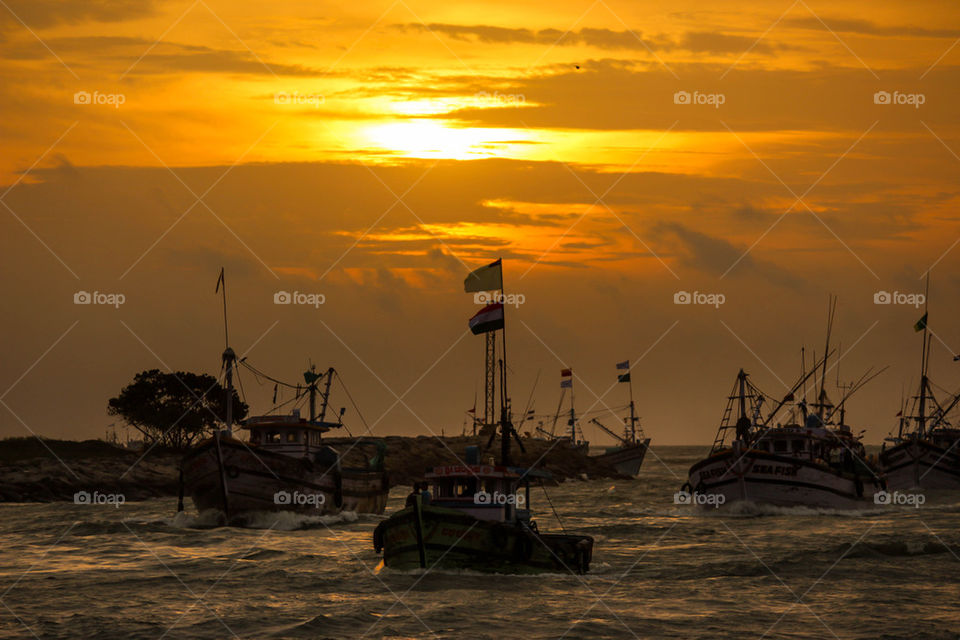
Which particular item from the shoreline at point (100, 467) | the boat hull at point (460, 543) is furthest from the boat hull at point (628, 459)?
the boat hull at point (460, 543)

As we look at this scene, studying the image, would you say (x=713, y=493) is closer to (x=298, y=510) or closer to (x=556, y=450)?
(x=298, y=510)

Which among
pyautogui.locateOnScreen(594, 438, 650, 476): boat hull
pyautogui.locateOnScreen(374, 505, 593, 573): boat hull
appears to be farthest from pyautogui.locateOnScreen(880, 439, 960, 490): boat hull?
pyautogui.locateOnScreen(374, 505, 593, 573): boat hull

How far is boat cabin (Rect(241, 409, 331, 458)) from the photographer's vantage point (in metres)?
56.4

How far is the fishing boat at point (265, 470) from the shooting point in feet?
177

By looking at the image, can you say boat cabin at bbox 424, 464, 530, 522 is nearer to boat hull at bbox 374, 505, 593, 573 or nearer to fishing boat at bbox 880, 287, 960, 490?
boat hull at bbox 374, 505, 593, 573

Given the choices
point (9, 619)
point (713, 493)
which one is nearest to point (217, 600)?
point (9, 619)

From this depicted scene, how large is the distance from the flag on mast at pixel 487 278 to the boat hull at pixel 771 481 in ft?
91.7

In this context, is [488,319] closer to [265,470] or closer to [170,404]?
[265,470]

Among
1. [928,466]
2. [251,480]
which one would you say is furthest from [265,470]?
[928,466]

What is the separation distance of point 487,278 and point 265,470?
63.5 feet

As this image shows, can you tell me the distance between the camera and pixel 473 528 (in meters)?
35.9

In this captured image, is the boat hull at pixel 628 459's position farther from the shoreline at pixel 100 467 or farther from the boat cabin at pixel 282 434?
the boat cabin at pixel 282 434

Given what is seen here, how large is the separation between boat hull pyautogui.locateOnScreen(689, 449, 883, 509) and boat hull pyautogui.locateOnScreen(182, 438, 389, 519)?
74.9 feet

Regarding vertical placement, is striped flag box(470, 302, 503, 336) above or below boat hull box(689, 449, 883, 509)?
above
